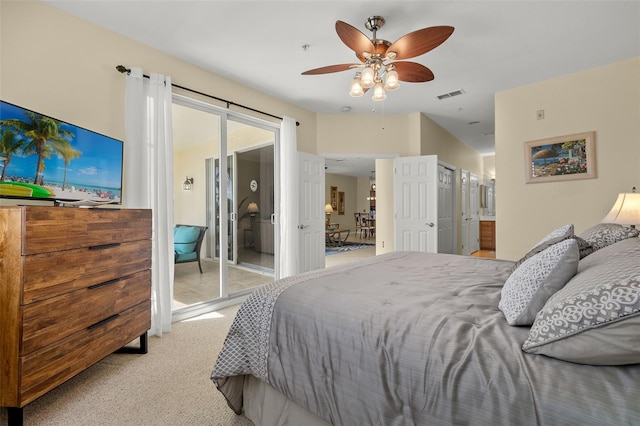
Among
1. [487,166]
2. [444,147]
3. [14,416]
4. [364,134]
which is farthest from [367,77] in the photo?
[487,166]

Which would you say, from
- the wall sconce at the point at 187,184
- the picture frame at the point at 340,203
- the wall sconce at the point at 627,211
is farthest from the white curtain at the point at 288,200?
the picture frame at the point at 340,203

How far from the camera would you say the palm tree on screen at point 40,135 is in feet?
6.06

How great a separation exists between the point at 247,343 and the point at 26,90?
8.16 feet

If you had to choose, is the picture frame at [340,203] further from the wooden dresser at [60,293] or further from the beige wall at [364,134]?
the wooden dresser at [60,293]

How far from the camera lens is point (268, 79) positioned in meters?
3.61

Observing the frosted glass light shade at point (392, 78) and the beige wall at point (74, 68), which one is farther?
the frosted glass light shade at point (392, 78)

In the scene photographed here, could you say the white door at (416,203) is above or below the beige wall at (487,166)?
below

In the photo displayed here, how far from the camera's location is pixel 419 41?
207 centimetres

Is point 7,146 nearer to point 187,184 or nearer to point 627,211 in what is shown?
point 187,184

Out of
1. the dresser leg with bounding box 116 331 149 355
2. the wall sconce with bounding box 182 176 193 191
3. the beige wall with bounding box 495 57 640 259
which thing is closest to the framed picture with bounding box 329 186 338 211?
the beige wall with bounding box 495 57 640 259

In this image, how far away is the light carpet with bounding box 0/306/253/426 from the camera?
1.60 metres

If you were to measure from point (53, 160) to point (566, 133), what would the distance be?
518 cm

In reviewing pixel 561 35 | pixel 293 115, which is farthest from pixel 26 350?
pixel 561 35

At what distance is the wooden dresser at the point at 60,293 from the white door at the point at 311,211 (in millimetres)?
2576
